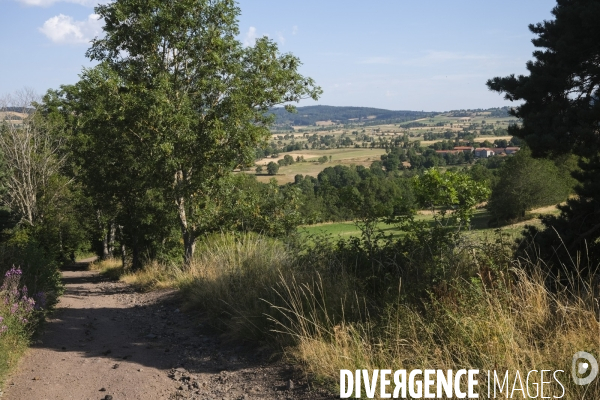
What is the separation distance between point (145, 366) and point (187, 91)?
986 cm

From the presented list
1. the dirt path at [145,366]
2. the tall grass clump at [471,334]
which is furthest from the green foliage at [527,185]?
the tall grass clump at [471,334]

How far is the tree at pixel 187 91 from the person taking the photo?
13727 mm

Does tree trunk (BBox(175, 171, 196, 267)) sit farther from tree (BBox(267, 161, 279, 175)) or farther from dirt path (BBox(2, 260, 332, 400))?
tree (BBox(267, 161, 279, 175))

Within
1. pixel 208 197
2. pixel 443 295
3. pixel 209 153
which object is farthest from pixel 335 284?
pixel 208 197

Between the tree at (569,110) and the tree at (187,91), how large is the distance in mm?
7306

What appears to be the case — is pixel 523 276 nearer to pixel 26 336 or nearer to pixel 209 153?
pixel 26 336

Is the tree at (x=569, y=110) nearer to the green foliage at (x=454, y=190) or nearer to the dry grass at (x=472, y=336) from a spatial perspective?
the green foliage at (x=454, y=190)

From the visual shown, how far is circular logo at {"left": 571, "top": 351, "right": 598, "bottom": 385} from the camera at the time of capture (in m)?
4.06

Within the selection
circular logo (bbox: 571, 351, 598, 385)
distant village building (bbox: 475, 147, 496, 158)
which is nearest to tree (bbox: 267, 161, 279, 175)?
distant village building (bbox: 475, 147, 496, 158)

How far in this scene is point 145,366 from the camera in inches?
258

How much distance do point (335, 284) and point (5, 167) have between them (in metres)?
30.2

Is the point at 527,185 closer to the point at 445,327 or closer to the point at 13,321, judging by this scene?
the point at 445,327

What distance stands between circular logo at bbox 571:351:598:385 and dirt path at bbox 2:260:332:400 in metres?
2.03

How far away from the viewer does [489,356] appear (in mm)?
4594
